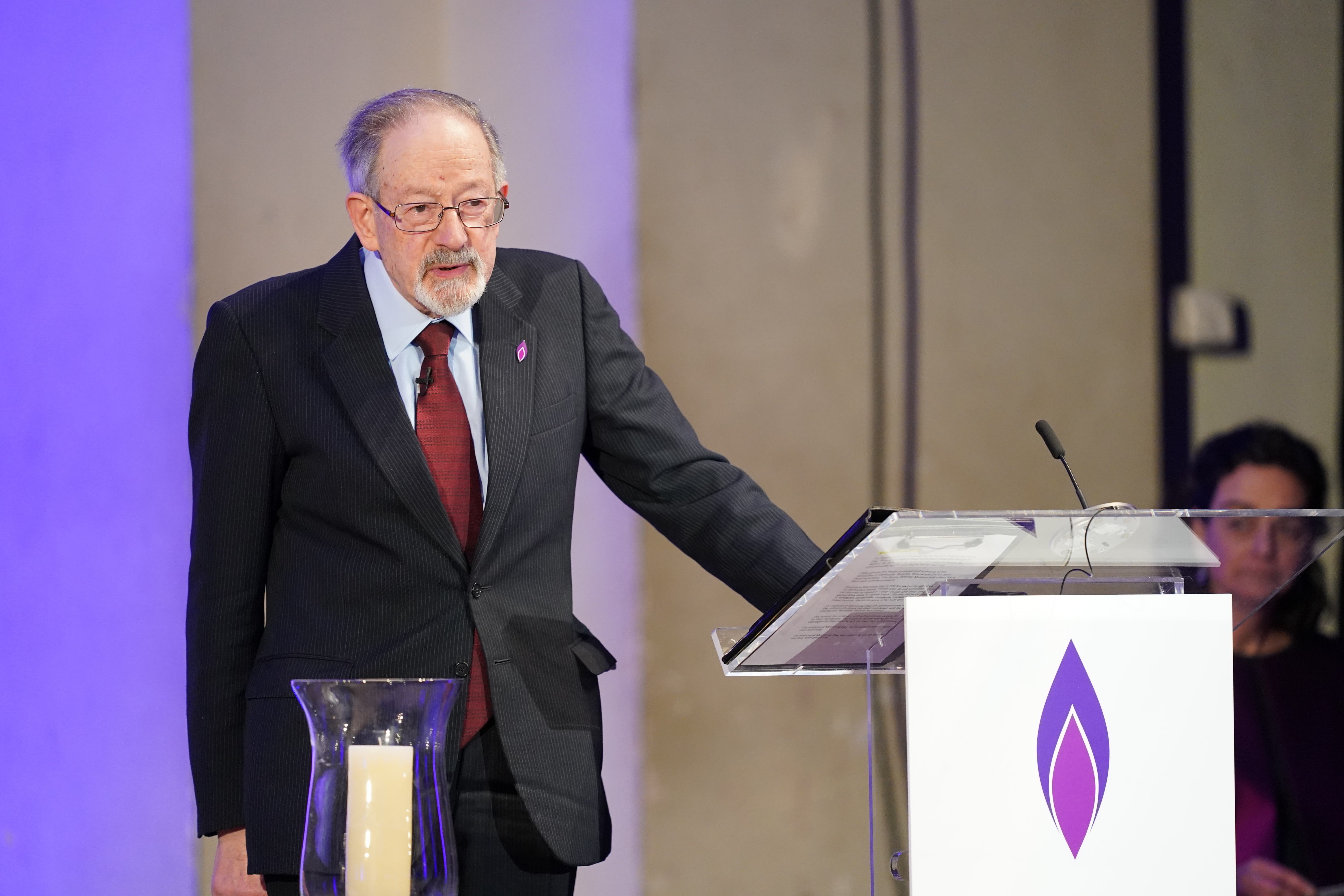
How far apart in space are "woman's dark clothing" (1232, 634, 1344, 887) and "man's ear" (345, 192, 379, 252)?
1.97m

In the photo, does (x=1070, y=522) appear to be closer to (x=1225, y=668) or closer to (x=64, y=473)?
(x=1225, y=668)

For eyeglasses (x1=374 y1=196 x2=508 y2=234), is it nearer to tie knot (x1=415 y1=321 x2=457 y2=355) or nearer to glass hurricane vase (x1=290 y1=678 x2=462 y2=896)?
tie knot (x1=415 y1=321 x2=457 y2=355)

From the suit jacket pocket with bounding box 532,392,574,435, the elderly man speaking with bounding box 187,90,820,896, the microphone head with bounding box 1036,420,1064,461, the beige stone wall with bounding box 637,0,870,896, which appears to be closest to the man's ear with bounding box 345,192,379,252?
the elderly man speaking with bounding box 187,90,820,896

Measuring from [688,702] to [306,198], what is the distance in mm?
1506

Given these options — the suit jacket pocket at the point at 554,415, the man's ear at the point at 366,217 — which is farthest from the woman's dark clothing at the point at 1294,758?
the man's ear at the point at 366,217

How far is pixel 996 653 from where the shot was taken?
1.23 meters

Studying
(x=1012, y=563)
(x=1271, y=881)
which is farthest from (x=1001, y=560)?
(x=1271, y=881)

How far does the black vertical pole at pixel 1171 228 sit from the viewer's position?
11.0 ft

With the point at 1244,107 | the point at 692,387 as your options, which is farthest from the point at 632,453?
the point at 1244,107

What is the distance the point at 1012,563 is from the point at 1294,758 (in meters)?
1.74

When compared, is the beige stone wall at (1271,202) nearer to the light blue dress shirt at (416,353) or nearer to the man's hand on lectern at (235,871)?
the light blue dress shirt at (416,353)

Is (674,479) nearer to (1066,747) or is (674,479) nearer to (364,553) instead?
(364,553)

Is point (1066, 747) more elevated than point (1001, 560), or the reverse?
point (1001, 560)

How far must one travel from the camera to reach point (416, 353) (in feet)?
6.02
